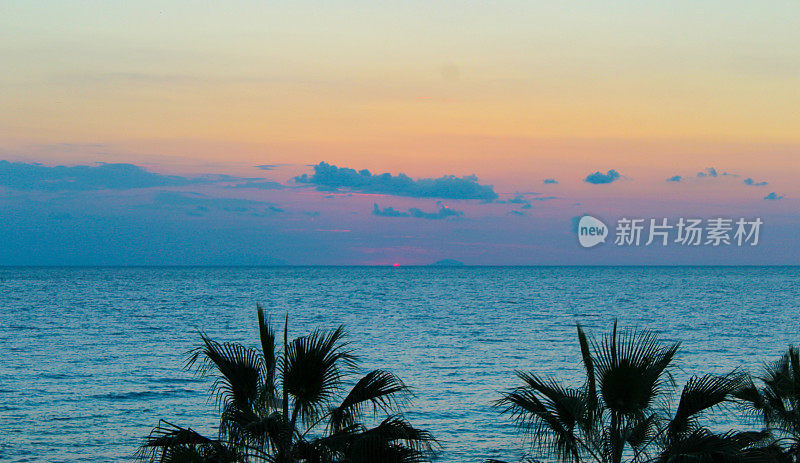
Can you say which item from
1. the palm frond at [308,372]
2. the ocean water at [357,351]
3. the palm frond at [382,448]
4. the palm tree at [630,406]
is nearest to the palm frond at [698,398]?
the palm tree at [630,406]

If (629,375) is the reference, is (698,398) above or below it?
below

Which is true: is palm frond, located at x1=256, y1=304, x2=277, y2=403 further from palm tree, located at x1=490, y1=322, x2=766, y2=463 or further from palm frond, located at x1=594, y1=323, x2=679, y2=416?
palm frond, located at x1=594, y1=323, x2=679, y2=416

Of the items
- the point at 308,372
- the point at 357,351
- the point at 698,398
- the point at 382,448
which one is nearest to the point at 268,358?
the point at 308,372

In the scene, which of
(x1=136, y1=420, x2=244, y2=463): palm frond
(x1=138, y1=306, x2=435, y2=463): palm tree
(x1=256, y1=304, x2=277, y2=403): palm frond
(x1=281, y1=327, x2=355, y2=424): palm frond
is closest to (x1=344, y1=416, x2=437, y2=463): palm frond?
(x1=138, y1=306, x2=435, y2=463): palm tree

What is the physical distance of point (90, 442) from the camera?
2320 cm

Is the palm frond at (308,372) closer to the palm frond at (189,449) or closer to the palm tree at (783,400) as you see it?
the palm frond at (189,449)

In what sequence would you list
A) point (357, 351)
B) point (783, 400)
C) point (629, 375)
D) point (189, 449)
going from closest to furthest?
point (189, 449), point (629, 375), point (783, 400), point (357, 351)

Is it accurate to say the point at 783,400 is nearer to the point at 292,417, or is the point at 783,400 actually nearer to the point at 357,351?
the point at 292,417

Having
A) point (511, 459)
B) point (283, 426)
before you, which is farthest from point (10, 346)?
Answer: point (283, 426)

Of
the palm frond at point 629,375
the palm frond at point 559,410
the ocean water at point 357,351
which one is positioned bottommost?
the ocean water at point 357,351

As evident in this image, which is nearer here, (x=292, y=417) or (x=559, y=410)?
(x=292, y=417)

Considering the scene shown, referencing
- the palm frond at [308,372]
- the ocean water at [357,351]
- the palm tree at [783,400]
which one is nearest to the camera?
the palm frond at [308,372]

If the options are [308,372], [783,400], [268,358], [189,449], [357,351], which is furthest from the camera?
[357,351]

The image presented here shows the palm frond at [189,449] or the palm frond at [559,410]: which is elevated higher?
the palm frond at [559,410]
